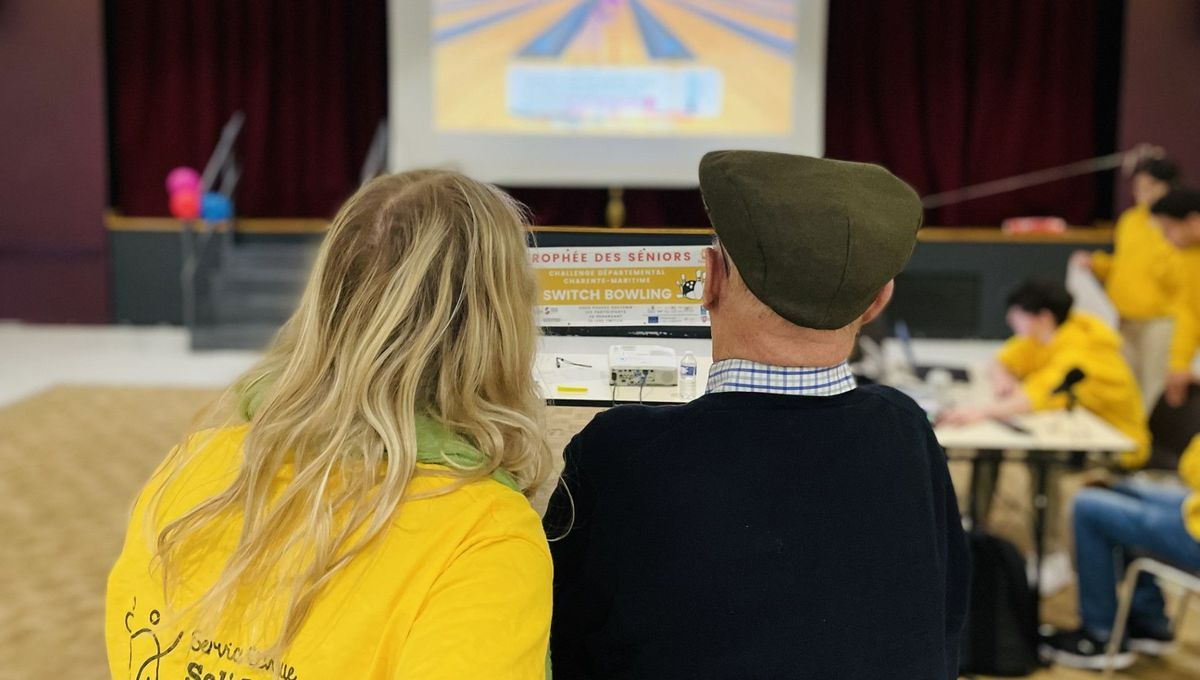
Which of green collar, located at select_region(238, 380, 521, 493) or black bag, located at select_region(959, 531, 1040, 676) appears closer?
green collar, located at select_region(238, 380, 521, 493)

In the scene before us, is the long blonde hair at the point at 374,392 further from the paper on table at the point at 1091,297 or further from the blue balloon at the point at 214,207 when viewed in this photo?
the blue balloon at the point at 214,207

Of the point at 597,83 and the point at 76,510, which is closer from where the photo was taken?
the point at 76,510

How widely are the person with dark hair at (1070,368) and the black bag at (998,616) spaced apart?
0.53 meters

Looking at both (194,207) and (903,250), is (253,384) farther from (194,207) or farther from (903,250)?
(194,207)

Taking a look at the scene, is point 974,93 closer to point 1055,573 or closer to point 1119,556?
point 1055,573

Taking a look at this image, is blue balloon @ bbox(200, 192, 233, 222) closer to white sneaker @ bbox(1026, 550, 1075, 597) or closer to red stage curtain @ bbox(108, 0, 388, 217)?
red stage curtain @ bbox(108, 0, 388, 217)

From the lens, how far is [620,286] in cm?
129

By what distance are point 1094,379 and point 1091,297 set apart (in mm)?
1531

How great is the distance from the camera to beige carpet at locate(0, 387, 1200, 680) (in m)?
2.92

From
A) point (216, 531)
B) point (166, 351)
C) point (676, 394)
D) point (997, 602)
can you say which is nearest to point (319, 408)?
point (216, 531)

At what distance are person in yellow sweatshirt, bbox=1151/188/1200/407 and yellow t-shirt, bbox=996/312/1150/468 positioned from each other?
0.56 meters

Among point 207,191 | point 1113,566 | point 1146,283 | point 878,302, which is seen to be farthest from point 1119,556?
point 207,191

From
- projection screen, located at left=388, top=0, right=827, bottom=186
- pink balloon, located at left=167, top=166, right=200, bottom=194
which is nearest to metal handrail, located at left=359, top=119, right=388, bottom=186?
projection screen, located at left=388, top=0, right=827, bottom=186

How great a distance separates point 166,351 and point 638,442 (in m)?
6.89
